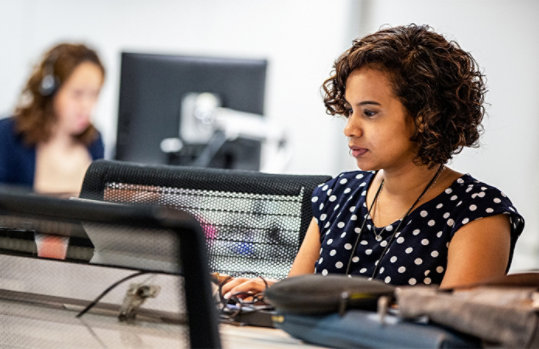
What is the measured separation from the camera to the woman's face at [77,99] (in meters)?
3.34

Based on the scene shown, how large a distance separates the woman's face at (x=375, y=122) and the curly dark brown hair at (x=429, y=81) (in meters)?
0.02

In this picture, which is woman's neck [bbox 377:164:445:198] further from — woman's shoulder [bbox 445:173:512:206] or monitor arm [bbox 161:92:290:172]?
monitor arm [bbox 161:92:290:172]

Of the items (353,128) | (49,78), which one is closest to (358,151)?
(353,128)

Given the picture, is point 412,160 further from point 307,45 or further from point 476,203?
point 307,45

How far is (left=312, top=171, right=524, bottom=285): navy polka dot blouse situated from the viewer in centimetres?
157

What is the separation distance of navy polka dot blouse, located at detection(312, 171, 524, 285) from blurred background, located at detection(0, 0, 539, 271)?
169cm

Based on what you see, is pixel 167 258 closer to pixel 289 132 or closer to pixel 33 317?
pixel 33 317

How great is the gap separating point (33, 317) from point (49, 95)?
8.35 ft

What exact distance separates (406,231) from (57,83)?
2127 millimetres

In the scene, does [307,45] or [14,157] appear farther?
[307,45]

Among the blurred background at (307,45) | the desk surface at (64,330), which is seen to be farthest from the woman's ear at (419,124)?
the blurred background at (307,45)

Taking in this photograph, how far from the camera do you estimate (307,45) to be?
17.0ft

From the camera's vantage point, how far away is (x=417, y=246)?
1.61 m

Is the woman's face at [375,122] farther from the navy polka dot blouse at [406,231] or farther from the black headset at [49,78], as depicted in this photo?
the black headset at [49,78]
